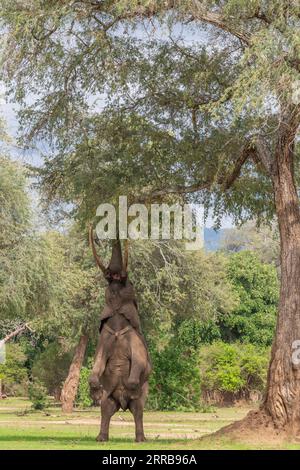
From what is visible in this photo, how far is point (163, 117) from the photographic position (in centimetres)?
2061

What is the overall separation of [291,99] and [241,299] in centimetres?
3861

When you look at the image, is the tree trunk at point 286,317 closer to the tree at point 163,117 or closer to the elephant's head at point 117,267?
the tree at point 163,117

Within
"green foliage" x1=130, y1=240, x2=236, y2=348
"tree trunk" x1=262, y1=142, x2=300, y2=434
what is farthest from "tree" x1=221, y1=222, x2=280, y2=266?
"tree trunk" x1=262, y1=142, x2=300, y2=434

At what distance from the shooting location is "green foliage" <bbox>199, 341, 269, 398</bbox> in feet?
152

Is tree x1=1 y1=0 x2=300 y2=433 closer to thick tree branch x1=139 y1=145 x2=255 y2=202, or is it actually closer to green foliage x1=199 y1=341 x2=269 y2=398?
thick tree branch x1=139 y1=145 x2=255 y2=202

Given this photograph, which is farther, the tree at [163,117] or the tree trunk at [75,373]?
the tree trunk at [75,373]

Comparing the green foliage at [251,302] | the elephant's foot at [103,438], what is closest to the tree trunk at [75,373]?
the green foliage at [251,302]

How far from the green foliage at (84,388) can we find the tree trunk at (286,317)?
26.0 meters

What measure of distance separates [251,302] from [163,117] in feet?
114

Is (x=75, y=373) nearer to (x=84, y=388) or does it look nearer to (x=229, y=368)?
(x=84, y=388)

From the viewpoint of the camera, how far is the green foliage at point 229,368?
152 ft

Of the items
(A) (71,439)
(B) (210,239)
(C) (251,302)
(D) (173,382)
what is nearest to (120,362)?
(A) (71,439)

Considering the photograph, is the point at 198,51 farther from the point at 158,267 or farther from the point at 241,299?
the point at 241,299
